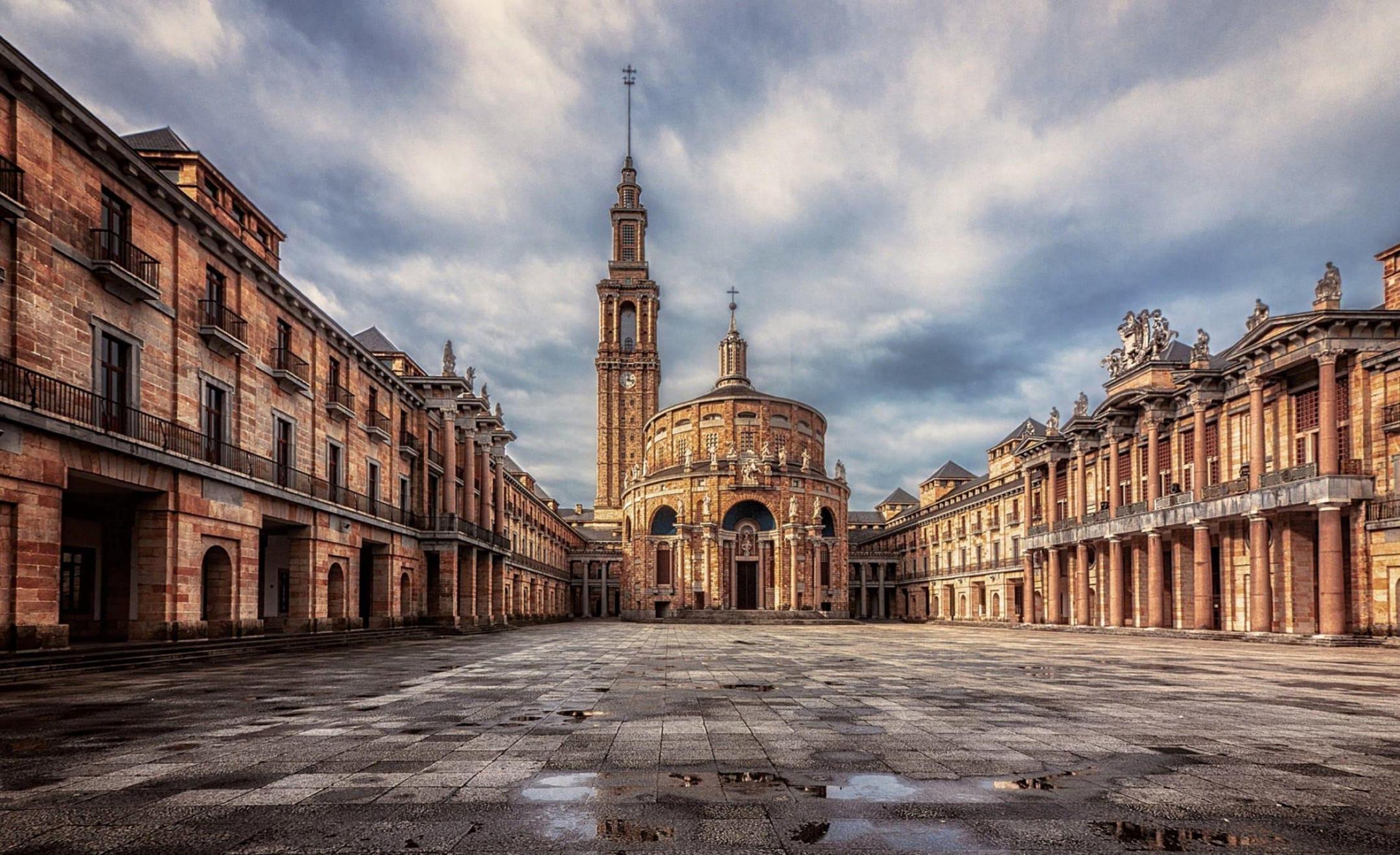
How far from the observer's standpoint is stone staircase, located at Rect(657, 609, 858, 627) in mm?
70375

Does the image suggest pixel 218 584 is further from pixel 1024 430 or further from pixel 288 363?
pixel 1024 430

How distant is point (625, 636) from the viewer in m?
39.1

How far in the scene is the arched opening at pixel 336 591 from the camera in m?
32.5

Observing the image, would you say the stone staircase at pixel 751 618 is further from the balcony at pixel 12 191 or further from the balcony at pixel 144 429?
the balcony at pixel 12 191

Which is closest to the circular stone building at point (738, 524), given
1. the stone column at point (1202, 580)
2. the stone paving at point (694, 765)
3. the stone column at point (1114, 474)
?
the stone column at point (1114, 474)

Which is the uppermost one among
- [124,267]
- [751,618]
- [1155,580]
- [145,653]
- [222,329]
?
[124,267]

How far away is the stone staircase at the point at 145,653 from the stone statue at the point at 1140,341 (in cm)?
4293

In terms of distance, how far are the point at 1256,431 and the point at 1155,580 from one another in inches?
419

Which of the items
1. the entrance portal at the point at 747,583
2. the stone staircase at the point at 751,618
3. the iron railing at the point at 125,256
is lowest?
the stone staircase at the point at 751,618

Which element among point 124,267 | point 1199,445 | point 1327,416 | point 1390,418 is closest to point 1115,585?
point 1199,445

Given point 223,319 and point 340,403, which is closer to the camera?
point 223,319

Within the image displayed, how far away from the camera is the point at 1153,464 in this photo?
44.8 m

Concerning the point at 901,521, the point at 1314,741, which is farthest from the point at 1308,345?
the point at 901,521

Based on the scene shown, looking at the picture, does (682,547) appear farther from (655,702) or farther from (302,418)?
(655,702)
